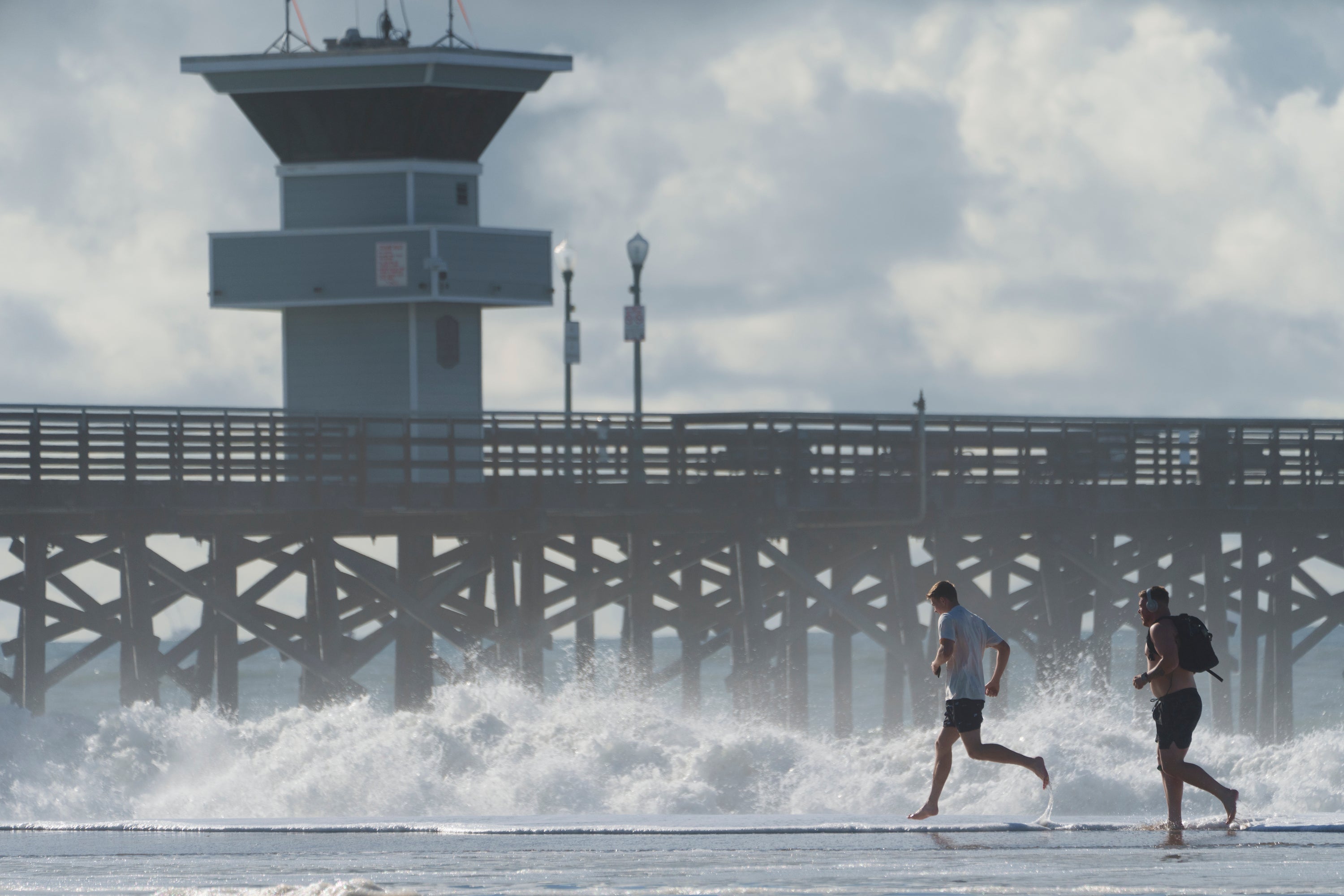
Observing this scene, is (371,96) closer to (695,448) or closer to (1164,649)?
(695,448)

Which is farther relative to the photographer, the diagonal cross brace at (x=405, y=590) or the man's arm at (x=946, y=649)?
the diagonal cross brace at (x=405, y=590)

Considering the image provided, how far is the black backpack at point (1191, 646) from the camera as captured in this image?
9297mm

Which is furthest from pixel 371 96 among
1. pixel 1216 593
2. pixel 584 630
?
pixel 1216 593

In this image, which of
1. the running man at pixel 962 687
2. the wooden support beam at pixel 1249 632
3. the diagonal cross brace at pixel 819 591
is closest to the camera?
the running man at pixel 962 687

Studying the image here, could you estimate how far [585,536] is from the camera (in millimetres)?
20812

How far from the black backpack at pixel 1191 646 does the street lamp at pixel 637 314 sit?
13.0 meters

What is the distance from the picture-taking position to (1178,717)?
9375mm

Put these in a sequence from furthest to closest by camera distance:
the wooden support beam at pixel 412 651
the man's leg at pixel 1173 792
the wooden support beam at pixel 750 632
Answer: the wooden support beam at pixel 750 632, the wooden support beam at pixel 412 651, the man's leg at pixel 1173 792

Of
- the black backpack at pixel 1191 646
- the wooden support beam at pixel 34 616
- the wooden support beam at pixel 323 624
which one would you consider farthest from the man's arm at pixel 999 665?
the wooden support beam at pixel 34 616

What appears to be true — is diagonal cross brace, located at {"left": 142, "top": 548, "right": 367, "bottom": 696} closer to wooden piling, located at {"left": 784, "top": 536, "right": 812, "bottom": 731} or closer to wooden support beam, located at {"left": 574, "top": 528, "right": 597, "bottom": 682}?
wooden support beam, located at {"left": 574, "top": 528, "right": 597, "bottom": 682}

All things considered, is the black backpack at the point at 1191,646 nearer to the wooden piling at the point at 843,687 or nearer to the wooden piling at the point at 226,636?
the wooden piling at the point at 226,636

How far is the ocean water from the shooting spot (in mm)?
7062

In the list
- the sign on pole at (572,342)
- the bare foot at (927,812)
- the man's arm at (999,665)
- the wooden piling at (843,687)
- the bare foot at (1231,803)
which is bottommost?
the wooden piling at (843,687)

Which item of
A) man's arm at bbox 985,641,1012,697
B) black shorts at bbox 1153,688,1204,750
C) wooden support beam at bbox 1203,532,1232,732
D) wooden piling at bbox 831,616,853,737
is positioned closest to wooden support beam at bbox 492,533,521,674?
wooden piling at bbox 831,616,853,737
